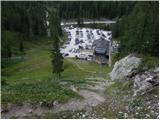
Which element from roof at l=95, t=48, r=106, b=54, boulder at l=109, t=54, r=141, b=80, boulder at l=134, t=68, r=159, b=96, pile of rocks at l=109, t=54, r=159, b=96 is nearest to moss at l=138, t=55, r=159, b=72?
pile of rocks at l=109, t=54, r=159, b=96

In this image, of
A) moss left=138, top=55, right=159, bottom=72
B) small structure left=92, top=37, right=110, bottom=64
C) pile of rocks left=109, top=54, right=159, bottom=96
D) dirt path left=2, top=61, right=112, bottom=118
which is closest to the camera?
dirt path left=2, top=61, right=112, bottom=118

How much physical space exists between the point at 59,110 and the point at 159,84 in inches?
409

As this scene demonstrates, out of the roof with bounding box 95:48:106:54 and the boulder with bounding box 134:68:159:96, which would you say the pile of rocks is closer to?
the boulder with bounding box 134:68:159:96

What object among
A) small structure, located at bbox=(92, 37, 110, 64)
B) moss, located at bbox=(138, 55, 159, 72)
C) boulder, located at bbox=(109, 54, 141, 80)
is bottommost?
small structure, located at bbox=(92, 37, 110, 64)

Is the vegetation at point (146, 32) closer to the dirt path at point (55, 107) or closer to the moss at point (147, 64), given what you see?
the moss at point (147, 64)

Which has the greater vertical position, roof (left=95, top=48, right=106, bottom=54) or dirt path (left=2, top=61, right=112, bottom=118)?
dirt path (left=2, top=61, right=112, bottom=118)

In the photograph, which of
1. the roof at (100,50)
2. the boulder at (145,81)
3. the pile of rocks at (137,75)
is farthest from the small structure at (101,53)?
the boulder at (145,81)

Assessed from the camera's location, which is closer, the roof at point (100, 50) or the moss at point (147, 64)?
the moss at point (147, 64)

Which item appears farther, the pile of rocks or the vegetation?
the vegetation

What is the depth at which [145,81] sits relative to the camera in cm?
3700

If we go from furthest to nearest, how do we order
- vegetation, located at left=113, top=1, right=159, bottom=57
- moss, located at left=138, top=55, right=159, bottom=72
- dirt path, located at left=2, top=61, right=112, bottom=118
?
1. vegetation, located at left=113, top=1, right=159, bottom=57
2. moss, located at left=138, top=55, right=159, bottom=72
3. dirt path, located at left=2, top=61, right=112, bottom=118

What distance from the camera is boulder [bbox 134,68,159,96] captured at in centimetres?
3542

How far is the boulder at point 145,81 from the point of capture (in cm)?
3542

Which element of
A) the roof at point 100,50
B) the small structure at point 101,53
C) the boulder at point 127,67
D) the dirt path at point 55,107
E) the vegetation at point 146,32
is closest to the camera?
the dirt path at point 55,107
